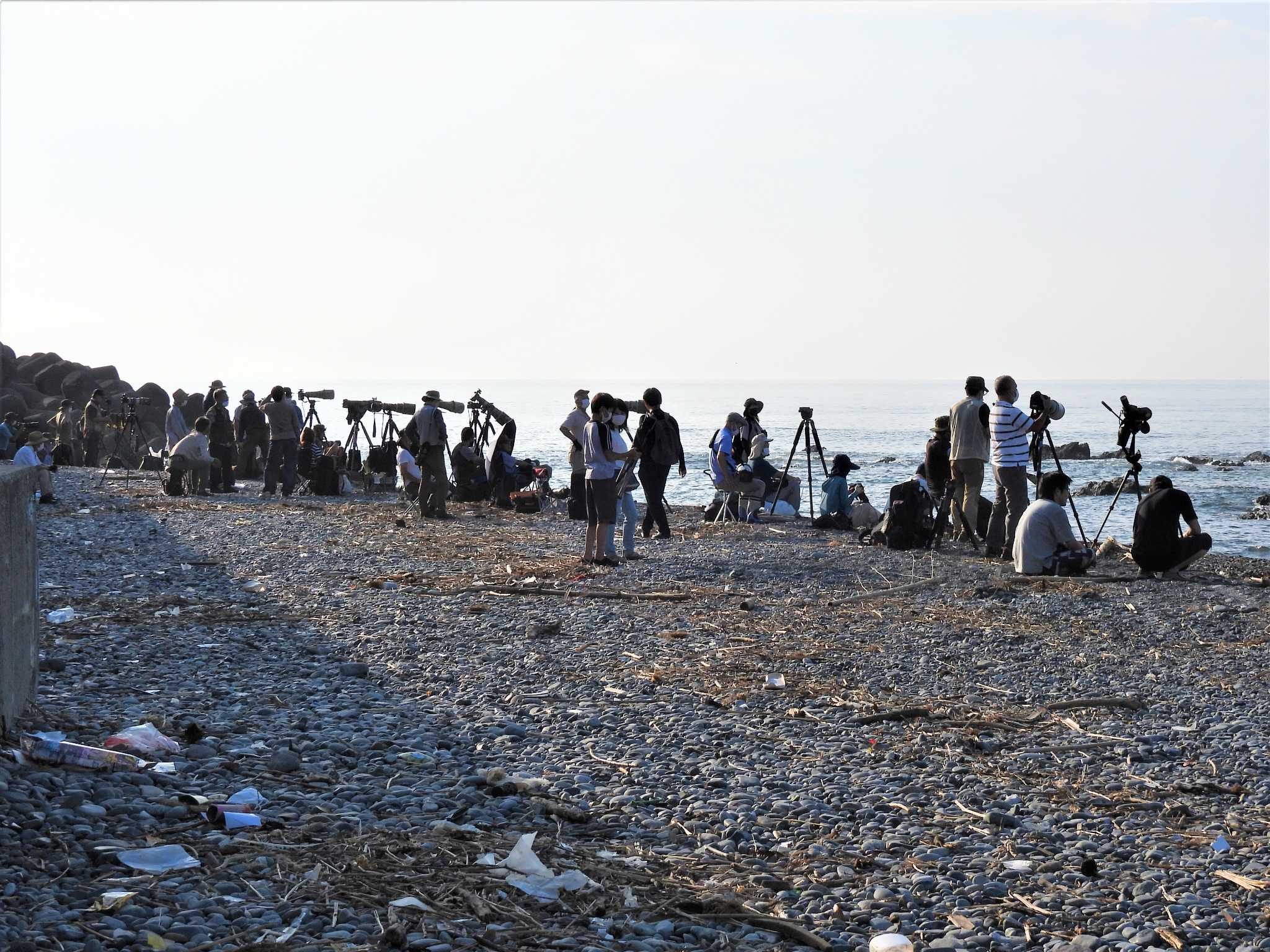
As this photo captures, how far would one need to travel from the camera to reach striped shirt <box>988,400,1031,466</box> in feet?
41.6

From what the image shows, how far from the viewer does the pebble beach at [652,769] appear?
13.2 feet

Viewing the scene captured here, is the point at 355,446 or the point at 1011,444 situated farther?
the point at 355,446

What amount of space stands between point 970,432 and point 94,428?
76.5ft

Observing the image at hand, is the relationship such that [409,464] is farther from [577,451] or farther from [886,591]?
[886,591]

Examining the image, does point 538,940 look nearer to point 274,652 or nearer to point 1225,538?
point 274,652

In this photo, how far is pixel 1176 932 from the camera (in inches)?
157

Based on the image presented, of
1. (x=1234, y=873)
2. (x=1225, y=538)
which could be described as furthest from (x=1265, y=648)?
(x=1225, y=538)

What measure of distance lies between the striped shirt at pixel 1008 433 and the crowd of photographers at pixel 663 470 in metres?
0.01

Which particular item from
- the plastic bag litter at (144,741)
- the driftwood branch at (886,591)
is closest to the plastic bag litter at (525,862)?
the plastic bag litter at (144,741)

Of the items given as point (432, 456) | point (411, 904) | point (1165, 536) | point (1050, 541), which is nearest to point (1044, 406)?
point (1050, 541)

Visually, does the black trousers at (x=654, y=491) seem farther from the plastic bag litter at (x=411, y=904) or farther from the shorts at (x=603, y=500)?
the plastic bag litter at (x=411, y=904)

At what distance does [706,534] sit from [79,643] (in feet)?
29.9

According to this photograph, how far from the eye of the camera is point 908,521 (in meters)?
14.5

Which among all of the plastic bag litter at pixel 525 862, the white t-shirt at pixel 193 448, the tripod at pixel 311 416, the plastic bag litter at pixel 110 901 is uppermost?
the tripod at pixel 311 416
